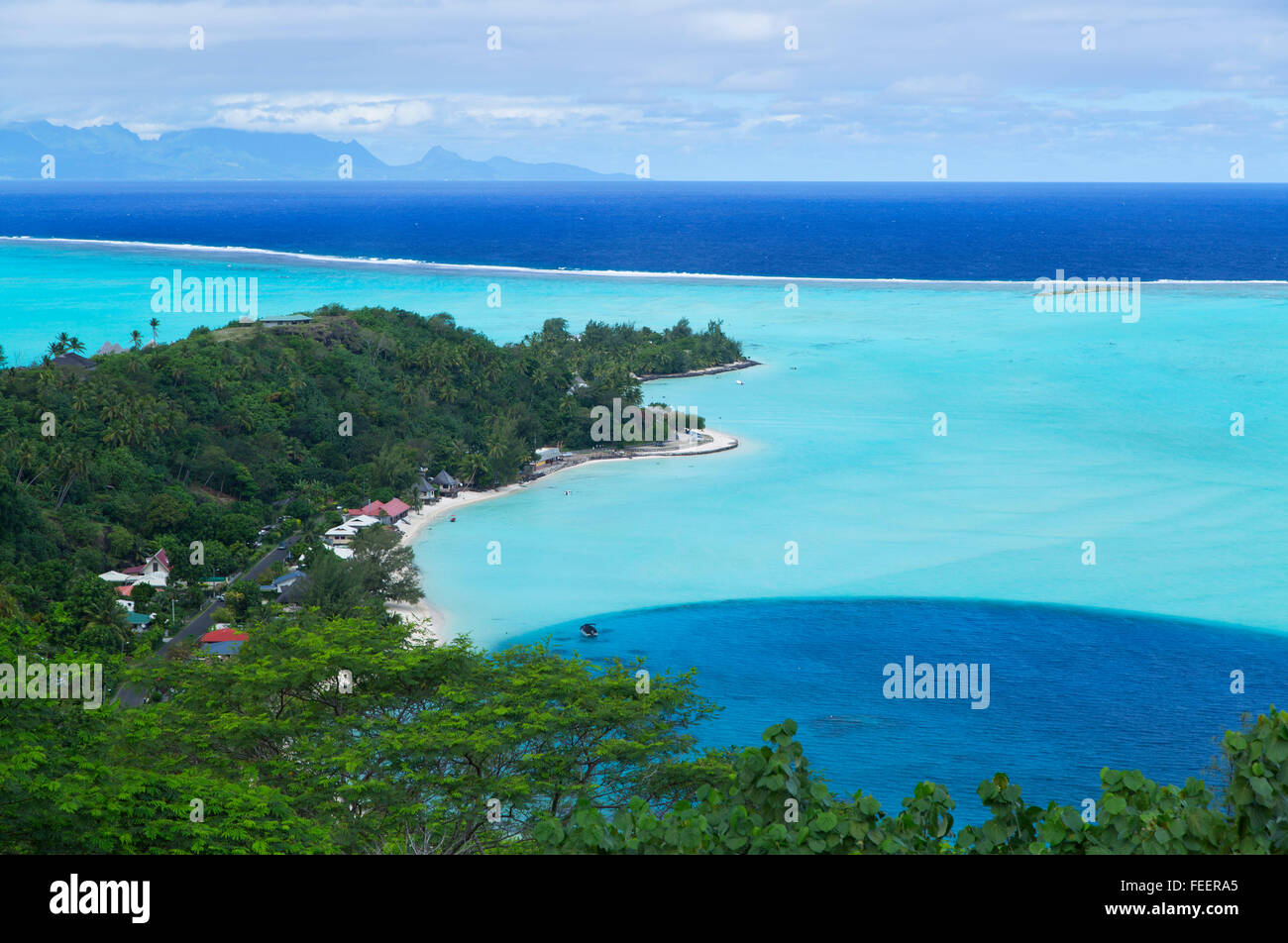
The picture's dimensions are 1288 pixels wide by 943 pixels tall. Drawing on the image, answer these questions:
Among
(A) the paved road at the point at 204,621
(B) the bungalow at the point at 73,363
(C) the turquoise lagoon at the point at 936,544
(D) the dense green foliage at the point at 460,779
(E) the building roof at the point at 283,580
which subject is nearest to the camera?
(D) the dense green foliage at the point at 460,779

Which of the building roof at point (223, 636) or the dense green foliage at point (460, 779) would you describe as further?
the building roof at point (223, 636)

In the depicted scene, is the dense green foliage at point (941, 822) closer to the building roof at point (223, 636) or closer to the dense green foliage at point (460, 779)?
the dense green foliage at point (460, 779)

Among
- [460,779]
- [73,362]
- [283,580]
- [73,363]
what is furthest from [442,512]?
[460,779]

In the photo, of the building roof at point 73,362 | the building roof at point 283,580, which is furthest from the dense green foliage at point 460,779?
the building roof at point 73,362

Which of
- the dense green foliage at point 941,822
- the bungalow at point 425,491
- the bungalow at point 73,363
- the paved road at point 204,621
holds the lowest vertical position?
the paved road at point 204,621

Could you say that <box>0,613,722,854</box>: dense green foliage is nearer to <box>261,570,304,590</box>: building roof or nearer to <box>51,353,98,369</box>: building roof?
<box>261,570,304,590</box>: building roof

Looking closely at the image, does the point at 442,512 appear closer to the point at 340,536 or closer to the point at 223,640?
the point at 340,536
